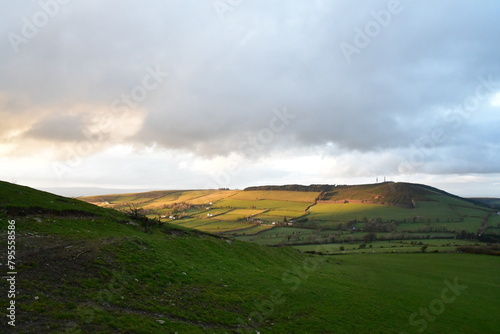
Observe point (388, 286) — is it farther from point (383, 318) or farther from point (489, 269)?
point (489, 269)

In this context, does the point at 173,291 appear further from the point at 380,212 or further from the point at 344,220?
the point at 380,212

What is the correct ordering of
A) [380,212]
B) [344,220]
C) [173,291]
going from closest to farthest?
[173,291], [344,220], [380,212]

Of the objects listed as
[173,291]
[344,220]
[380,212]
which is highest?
[173,291]

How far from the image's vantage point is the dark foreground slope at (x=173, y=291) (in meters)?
13.9

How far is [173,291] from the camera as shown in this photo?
61.0ft

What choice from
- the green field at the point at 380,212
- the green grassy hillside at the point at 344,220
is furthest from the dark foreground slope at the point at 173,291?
the green field at the point at 380,212

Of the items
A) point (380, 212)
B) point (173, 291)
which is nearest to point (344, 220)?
point (380, 212)

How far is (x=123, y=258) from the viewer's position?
20.5 m

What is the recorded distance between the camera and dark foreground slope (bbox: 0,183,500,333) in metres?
13.9

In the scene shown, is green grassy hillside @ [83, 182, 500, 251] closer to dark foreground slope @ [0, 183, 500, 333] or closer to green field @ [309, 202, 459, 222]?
green field @ [309, 202, 459, 222]

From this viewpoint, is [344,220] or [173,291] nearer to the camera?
[173,291]

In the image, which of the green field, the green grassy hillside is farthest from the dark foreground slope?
the green field

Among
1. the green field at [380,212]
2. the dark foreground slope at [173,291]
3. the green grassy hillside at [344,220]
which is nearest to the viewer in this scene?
the dark foreground slope at [173,291]

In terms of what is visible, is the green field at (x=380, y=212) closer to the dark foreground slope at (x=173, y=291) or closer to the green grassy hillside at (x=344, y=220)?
the green grassy hillside at (x=344, y=220)
